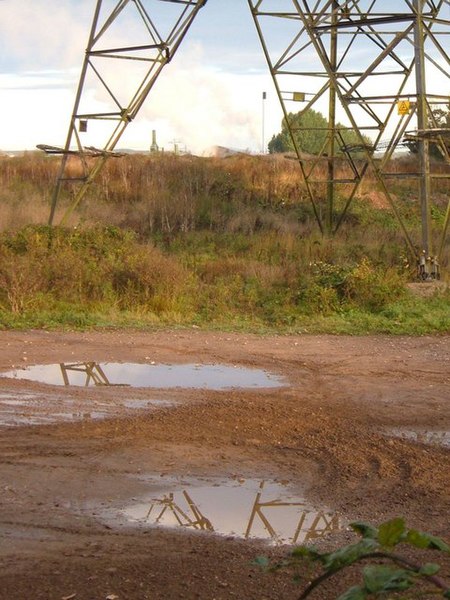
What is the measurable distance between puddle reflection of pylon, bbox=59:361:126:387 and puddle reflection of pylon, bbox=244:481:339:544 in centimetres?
462

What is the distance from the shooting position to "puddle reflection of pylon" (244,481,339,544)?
6.63 meters

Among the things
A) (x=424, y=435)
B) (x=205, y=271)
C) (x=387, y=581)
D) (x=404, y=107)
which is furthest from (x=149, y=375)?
(x=387, y=581)

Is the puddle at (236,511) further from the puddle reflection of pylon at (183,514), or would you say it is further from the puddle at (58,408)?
the puddle at (58,408)

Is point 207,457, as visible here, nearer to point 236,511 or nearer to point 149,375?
point 236,511

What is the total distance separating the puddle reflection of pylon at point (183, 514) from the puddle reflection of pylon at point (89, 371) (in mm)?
4419

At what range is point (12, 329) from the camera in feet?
51.2

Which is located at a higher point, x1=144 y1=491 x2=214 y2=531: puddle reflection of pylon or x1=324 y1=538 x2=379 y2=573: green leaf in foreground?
x1=324 y1=538 x2=379 y2=573: green leaf in foreground

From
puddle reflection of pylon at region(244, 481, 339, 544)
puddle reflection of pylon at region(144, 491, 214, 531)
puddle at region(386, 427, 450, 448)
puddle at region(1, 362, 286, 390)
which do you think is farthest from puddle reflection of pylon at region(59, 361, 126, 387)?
puddle reflection of pylon at region(244, 481, 339, 544)

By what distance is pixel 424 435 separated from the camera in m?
9.55

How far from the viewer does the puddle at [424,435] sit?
9271 mm

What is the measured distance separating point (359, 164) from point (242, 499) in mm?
32313

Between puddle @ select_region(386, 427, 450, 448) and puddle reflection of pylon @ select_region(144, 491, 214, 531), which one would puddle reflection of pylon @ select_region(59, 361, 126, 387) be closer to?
puddle @ select_region(386, 427, 450, 448)

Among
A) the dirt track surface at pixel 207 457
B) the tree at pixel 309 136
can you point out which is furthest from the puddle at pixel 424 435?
the tree at pixel 309 136

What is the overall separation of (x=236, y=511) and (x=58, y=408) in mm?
3618
